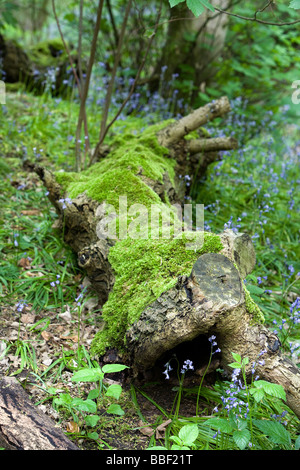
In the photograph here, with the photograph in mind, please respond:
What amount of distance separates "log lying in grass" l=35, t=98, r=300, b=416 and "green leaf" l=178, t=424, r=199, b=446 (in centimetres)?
41

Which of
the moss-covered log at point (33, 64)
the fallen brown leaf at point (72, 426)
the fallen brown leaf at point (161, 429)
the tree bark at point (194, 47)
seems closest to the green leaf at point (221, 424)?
the fallen brown leaf at point (161, 429)

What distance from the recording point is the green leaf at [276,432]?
1.79 m

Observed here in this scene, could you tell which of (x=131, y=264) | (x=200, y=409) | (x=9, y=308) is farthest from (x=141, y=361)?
(x=9, y=308)

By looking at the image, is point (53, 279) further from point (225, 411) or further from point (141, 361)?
point (225, 411)

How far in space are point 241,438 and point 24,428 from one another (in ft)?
3.18

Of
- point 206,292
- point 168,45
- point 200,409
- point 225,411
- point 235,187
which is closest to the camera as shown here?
point 206,292

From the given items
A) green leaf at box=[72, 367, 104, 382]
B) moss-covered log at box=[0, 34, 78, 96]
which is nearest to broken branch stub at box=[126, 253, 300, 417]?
green leaf at box=[72, 367, 104, 382]

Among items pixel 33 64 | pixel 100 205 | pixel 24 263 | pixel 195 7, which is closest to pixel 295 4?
pixel 195 7

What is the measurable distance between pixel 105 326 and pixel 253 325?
95 centimetres

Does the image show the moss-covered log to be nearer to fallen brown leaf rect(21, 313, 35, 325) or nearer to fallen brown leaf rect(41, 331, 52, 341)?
fallen brown leaf rect(21, 313, 35, 325)

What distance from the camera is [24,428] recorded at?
1.71 metres

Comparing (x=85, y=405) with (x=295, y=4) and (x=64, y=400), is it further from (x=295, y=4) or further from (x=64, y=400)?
(x=295, y=4)

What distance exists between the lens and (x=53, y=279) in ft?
10.0
